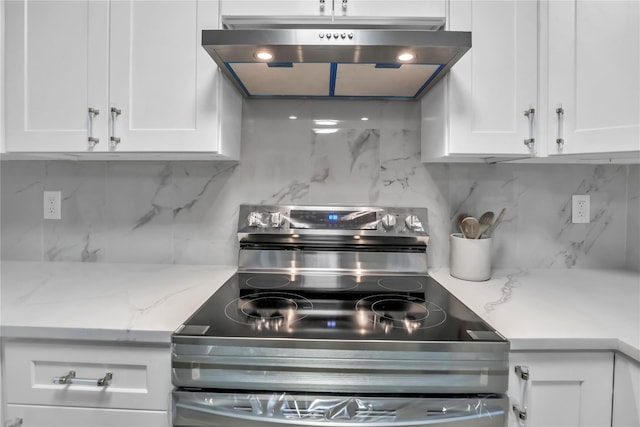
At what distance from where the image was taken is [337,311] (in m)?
1.01

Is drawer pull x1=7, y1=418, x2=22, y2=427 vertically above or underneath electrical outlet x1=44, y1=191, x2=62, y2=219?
underneath

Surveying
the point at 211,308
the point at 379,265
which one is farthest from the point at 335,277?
the point at 211,308

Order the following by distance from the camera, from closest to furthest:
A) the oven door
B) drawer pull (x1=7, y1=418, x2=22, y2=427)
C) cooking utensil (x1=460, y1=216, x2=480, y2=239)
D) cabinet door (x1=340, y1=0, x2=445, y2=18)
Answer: the oven door → drawer pull (x1=7, y1=418, x2=22, y2=427) → cabinet door (x1=340, y1=0, x2=445, y2=18) → cooking utensil (x1=460, y1=216, x2=480, y2=239)

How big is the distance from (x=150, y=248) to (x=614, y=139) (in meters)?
1.80

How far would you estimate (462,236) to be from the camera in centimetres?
140

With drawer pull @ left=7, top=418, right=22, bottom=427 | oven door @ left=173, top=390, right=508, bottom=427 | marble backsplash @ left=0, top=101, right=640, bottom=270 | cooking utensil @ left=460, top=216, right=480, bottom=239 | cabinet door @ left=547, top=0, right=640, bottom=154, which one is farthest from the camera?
marble backsplash @ left=0, top=101, right=640, bottom=270

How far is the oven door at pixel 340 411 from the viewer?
0.80m

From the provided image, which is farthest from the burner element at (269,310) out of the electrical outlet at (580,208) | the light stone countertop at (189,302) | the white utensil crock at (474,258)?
the electrical outlet at (580,208)

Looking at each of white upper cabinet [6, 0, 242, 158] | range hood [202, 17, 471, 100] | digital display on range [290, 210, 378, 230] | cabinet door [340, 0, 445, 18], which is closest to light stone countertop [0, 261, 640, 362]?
digital display on range [290, 210, 378, 230]

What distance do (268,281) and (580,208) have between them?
1400 mm

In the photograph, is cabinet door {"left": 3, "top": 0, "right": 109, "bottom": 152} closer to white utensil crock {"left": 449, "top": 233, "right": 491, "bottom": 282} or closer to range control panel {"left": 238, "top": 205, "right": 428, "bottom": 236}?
range control panel {"left": 238, "top": 205, "right": 428, "bottom": 236}

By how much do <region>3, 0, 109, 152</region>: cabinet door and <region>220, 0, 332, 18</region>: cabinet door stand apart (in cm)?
46

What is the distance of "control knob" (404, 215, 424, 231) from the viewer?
56.2 inches

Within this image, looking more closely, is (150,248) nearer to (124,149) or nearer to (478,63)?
(124,149)
